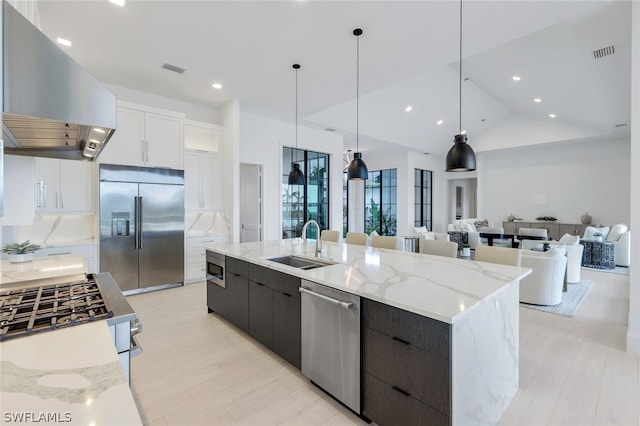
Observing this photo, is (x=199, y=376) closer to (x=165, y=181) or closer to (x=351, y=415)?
(x=351, y=415)

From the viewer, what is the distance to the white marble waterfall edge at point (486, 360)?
146 centimetres

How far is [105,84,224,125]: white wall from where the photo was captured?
15.5 feet

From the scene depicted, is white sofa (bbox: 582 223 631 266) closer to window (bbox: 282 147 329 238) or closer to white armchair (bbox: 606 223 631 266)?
white armchair (bbox: 606 223 631 266)

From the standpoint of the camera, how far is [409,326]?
1562 mm

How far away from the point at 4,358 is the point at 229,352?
205 centimetres

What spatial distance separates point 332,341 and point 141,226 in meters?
3.78

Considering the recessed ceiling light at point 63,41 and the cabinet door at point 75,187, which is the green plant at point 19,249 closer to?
the cabinet door at point 75,187

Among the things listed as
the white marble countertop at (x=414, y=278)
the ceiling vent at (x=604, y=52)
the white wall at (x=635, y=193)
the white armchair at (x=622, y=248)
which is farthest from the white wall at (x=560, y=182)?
the white marble countertop at (x=414, y=278)

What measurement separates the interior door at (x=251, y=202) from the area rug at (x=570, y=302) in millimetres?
4795

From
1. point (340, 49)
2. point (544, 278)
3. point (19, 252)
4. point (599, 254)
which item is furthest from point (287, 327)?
point (599, 254)

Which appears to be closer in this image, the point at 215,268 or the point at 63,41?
the point at 63,41

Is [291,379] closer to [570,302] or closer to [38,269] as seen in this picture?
[38,269]

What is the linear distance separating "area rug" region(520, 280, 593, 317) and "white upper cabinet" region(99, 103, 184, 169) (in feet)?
18.7

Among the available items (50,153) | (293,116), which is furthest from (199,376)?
(293,116)
